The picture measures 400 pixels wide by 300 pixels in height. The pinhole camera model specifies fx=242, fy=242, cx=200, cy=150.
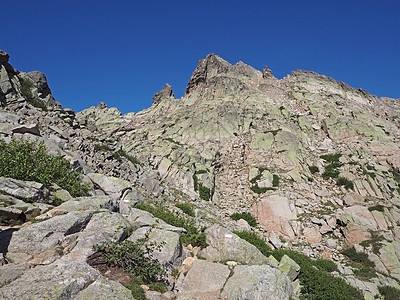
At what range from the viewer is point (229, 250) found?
10.7 m

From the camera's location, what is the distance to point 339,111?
56500 mm

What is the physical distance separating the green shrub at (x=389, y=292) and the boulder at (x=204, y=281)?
1335 cm

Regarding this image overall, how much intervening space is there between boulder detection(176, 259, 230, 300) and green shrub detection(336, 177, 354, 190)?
2896 cm

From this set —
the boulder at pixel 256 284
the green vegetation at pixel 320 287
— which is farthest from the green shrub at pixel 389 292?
the boulder at pixel 256 284

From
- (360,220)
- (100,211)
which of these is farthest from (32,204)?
(360,220)

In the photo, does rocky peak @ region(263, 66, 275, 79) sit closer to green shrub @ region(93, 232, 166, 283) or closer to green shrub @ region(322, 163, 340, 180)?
green shrub @ region(322, 163, 340, 180)

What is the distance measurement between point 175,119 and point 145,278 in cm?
4793

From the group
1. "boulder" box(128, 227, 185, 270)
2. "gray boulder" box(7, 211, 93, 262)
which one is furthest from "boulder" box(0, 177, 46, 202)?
"boulder" box(128, 227, 185, 270)

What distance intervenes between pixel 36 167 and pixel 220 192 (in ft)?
80.0

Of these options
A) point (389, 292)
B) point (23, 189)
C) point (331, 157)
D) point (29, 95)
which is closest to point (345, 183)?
point (331, 157)

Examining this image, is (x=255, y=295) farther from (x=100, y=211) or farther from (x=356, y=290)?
(x=356, y=290)

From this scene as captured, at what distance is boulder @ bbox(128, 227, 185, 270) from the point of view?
8.96 m

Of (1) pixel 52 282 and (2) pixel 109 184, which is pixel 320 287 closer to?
(1) pixel 52 282

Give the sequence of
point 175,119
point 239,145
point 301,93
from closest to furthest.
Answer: point 239,145 → point 175,119 → point 301,93
